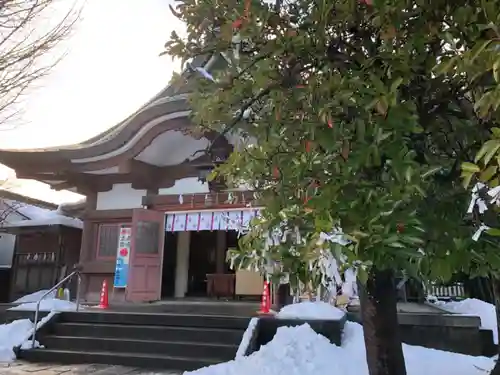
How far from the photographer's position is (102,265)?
1050 cm

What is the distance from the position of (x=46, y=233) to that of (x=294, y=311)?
9.38 metres

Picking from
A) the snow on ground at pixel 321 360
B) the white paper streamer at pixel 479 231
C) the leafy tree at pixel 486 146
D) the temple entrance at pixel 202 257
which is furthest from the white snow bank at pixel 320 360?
the temple entrance at pixel 202 257

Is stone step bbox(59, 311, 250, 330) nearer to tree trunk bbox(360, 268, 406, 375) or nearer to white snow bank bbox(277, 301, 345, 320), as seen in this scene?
white snow bank bbox(277, 301, 345, 320)

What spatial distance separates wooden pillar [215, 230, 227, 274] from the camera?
13.0 metres

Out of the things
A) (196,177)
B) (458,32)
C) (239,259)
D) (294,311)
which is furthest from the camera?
(196,177)

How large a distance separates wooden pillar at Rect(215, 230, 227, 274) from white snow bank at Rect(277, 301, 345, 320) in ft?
21.4

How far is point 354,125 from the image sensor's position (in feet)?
7.10

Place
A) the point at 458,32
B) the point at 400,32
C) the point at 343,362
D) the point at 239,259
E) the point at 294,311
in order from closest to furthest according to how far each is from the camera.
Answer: the point at 458,32, the point at 400,32, the point at 239,259, the point at 343,362, the point at 294,311

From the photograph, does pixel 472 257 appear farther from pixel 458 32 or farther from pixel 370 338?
pixel 370 338

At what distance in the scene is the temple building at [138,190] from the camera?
9523 mm

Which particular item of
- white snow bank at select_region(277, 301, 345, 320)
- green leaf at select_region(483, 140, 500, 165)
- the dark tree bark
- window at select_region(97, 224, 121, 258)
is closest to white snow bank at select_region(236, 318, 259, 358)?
white snow bank at select_region(277, 301, 345, 320)

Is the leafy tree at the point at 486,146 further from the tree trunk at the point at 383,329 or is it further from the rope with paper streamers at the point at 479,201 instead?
the tree trunk at the point at 383,329

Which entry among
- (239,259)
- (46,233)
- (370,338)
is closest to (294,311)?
(370,338)

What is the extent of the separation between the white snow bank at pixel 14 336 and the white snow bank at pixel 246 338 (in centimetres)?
329
